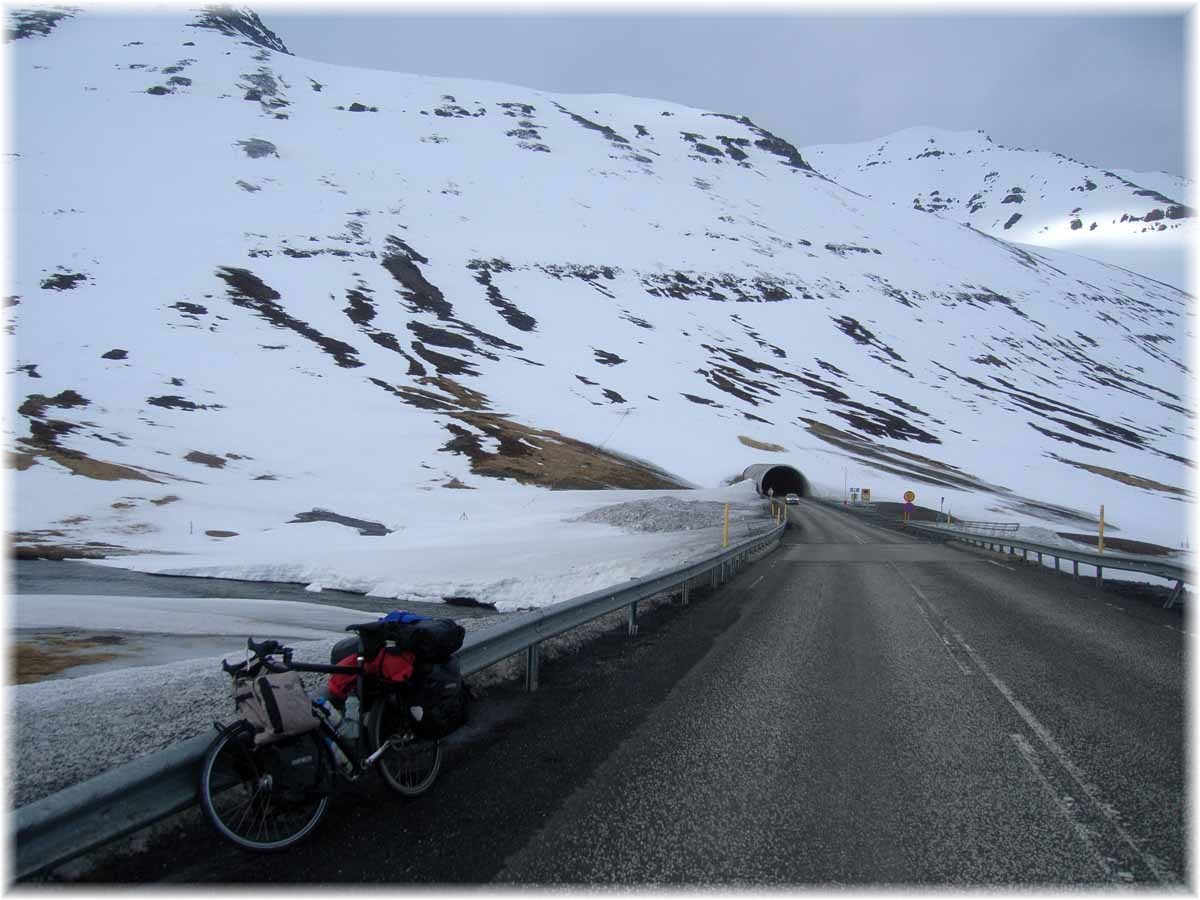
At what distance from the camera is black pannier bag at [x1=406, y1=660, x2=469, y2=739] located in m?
4.75

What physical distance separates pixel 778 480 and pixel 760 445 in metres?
16.0

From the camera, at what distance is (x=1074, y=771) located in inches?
209

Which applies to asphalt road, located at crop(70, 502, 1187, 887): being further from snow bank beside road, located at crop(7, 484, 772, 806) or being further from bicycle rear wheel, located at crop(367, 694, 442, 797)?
snow bank beside road, located at crop(7, 484, 772, 806)

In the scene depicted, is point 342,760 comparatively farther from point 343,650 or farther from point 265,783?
point 343,650

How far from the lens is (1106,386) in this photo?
445ft

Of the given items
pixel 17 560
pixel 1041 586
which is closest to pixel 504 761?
pixel 1041 586

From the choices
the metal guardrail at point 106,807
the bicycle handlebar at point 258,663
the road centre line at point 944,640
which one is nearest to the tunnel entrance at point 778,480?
the road centre line at point 944,640

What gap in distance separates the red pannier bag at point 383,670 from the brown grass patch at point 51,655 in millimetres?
5483

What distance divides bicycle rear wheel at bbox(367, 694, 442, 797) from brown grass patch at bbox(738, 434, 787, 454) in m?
72.2

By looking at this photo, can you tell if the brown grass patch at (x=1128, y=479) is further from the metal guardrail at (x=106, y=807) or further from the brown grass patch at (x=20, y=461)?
the metal guardrail at (x=106, y=807)

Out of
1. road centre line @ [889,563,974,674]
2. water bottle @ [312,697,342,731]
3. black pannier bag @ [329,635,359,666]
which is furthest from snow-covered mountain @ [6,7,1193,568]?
water bottle @ [312,697,342,731]

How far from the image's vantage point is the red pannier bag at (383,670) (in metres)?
4.70

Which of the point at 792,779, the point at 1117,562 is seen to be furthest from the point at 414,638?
the point at 1117,562

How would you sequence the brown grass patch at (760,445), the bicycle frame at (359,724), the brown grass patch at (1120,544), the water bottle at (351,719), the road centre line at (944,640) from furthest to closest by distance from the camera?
the brown grass patch at (760,445), the brown grass patch at (1120,544), the road centre line at (944,640), the water bottle at (351,719), the bicycle frame at (359,724)
